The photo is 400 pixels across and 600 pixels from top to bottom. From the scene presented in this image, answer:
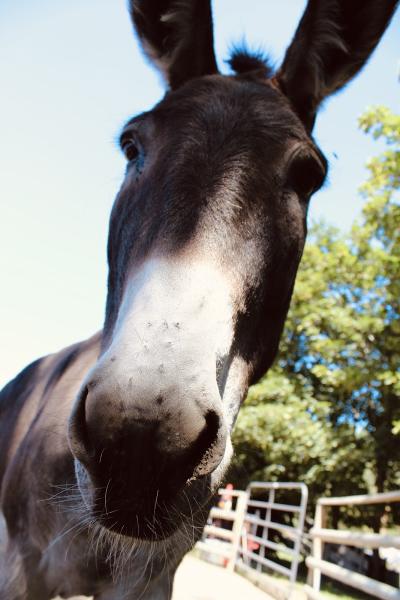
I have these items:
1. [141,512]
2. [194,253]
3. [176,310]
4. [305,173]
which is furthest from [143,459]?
[305,173]

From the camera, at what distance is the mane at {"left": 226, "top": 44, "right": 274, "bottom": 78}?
298 cm

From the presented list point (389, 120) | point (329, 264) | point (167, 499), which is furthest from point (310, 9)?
point (329, 264)

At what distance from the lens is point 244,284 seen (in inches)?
64.4

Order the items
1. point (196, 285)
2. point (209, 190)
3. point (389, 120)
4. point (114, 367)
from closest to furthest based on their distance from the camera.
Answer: point (114, 367), point (196, 285), point (209, 190), point (389, 120)

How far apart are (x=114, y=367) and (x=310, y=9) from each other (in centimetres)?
224

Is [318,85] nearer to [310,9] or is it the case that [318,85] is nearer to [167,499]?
[310,9]

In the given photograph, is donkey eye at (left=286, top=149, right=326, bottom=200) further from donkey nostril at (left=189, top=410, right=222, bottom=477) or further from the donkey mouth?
the donkey mouth

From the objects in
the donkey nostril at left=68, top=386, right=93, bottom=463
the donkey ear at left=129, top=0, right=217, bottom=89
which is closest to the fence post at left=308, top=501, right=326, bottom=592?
the donkey nostril at left=68, top=386, right=93, bottom=463

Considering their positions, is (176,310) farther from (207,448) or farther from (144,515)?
(144,515)

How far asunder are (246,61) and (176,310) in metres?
2.54

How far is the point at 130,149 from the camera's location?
2.27 meters

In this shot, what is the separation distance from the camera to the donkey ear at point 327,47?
2.42 metres

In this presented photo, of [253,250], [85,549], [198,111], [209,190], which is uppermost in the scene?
[198,111]

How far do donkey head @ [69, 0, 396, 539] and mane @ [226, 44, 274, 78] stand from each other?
156 mm
